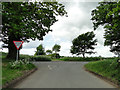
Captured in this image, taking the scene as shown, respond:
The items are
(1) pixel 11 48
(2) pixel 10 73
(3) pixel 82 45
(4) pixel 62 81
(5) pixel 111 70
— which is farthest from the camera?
(3) pixel 82 45

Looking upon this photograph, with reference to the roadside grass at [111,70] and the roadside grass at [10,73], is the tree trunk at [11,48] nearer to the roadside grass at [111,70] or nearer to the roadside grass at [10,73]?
the roadside grass at [10,73]

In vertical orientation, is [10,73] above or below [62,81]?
above

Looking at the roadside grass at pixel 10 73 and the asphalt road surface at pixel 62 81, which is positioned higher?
the roadside grass at pixel 10 73

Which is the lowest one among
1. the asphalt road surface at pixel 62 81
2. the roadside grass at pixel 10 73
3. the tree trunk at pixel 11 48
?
the asphalt road surface at pixel 62 81

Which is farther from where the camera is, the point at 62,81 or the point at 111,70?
the point at 111,70

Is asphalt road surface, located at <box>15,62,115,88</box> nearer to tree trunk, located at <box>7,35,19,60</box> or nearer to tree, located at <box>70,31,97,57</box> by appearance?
tree trunk, located at <box>7,35,19,60</box>

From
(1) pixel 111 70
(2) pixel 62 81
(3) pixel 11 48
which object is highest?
(3) pixel 11 48

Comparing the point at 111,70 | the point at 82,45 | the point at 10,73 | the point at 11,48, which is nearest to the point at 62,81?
the point at 10,73

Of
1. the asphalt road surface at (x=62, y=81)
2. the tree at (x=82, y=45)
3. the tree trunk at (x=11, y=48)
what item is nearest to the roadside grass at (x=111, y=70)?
the asphalt road surface at (x=62, y=81)

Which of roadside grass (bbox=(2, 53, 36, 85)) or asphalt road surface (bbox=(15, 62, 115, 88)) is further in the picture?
roadside grass (bbox=(2, 53, 36, 85))

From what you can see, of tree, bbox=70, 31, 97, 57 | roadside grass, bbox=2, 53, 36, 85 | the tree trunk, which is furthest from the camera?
tree, bbox=70, 31, 97, 57

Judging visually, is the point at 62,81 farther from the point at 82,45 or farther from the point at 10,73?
the point at 82,45

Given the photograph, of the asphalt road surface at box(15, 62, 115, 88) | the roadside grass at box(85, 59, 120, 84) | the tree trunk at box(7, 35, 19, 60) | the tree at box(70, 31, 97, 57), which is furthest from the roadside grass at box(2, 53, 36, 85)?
the tree at box(70, 31, 97, 57)

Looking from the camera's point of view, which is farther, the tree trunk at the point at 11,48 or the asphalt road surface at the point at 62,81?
the tree trunk at the point at 11,48
